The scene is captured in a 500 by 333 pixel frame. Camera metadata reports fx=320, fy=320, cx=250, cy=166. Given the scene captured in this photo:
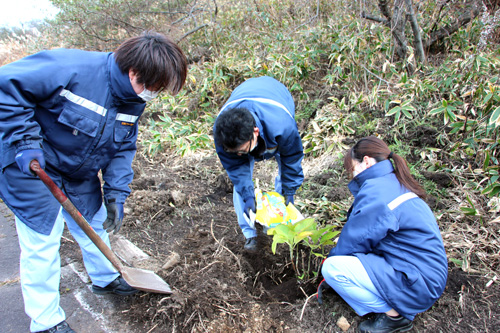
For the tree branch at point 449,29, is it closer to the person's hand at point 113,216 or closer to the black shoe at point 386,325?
the black shoe at point 386,325

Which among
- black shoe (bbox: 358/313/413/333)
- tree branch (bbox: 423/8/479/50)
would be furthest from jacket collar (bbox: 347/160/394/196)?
tree branch (bbox: 423/8/479/50)

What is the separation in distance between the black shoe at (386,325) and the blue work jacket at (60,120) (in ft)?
6.22

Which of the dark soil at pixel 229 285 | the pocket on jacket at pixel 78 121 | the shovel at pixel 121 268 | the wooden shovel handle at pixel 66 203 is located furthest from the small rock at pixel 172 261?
the pocket on jacket at pixel 78 121

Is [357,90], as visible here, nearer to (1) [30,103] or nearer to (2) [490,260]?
(2) [490,260]

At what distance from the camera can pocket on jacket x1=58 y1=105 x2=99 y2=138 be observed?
5.78 ft

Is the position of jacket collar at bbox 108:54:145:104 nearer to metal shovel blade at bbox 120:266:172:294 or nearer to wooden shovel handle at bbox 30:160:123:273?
wooden shovel handle at bbox 30:160:123:273

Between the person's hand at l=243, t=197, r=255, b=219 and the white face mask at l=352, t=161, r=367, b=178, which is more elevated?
the white face mask at l=352, t=161, r=367, b=178

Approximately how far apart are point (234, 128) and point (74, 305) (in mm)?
1767

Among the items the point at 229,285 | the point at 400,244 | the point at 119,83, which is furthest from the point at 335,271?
the point at 119,83

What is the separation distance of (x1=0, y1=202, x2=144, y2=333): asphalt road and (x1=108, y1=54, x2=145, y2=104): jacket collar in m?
1.49

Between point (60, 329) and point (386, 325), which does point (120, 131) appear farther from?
point (386, 325)

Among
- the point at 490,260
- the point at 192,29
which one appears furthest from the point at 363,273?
Answer: the point at 192,29

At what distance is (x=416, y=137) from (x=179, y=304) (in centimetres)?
313

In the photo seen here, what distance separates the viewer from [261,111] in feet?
7.48
